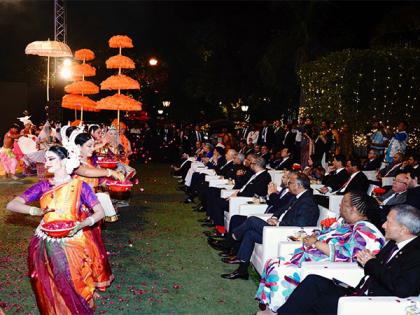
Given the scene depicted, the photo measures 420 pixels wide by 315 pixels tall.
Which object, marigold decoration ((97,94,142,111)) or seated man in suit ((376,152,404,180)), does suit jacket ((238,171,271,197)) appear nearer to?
seated man in suit ((376,152,404,180))

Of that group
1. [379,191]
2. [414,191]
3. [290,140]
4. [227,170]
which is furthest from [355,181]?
[290,140]

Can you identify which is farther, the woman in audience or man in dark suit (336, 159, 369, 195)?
man in dark suit (336, 159, 369, 195)

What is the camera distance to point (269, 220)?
5660 millimetres

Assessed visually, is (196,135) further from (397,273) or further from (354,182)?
(397,273)

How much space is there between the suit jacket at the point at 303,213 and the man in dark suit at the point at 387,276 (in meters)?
1.65

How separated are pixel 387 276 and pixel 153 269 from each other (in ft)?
10.6

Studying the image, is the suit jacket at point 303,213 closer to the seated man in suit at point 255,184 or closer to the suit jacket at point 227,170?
the seated man in suit at point 255,184

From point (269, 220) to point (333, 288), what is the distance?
194 centimetres

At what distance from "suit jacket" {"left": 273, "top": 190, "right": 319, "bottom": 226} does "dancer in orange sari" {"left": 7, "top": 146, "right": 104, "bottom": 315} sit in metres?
2.42

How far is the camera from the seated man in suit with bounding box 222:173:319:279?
17.9ft

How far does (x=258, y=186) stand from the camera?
7430 mm

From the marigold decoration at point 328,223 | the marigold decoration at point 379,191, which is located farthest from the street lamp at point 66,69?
the marigold decoration at point 328,223

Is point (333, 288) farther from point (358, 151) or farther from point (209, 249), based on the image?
point (358, 151)

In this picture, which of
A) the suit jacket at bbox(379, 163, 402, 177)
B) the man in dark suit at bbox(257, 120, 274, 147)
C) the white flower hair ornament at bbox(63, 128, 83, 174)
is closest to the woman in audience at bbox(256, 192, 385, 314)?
the white flower hair ornament at bbox(63, 128, 83, 174)
